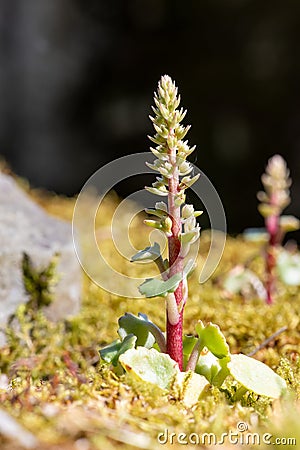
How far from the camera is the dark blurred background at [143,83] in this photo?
3451mm

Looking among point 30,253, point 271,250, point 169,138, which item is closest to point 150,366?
point 169,138

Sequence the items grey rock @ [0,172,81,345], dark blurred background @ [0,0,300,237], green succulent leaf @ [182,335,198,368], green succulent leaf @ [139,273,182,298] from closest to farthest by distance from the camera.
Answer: green succulent leaf @ [139,273,182,298] < green succulent leaf @ [182,335,198,368] < grey rock @ [0,172,81,345] < dark blurred background @ [0,0,300,237]

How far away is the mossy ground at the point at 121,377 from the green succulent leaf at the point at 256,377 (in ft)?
0.06

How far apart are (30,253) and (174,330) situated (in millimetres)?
618

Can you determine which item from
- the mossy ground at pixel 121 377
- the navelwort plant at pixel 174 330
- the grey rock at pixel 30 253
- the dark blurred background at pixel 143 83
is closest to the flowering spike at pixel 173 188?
the navelwort plant at pixel 174 330

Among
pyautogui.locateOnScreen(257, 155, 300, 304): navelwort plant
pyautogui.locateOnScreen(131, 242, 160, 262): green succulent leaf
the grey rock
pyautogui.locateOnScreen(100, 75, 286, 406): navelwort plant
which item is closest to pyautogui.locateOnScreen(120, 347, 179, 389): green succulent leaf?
pyautogui.locateOnScreen(100, 75, 286, 406): navelwort plant

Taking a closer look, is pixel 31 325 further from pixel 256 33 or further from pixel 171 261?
pixel 256 33

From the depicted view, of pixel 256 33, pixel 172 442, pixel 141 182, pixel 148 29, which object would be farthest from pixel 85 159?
pixel 172 442

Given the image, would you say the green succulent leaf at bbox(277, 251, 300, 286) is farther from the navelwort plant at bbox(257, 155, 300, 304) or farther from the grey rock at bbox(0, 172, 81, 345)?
the grey rock at bbox(0, 172, 81, 345)

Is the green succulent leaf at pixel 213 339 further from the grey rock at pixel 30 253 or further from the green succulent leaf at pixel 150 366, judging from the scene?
the grey rock at pixel 30 253

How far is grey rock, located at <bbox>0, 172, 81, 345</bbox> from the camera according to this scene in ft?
4.18

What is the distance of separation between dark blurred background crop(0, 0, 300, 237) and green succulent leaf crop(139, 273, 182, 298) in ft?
8.34

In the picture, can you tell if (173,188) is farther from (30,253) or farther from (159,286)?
(30,253)

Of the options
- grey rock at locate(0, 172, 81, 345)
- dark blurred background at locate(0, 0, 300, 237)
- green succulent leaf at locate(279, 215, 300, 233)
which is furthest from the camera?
dark blurred background at locate(0, 0, 300, 237)
